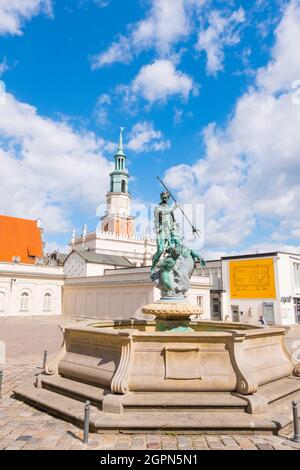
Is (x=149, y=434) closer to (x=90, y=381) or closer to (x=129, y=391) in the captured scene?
(x=129, y=391)

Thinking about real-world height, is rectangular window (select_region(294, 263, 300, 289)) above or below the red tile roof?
below

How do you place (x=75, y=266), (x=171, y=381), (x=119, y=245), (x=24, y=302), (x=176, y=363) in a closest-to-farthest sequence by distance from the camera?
1. (x=171, y=381)
2. (x=176, y=363)
3. (x=24, y=302)
4. (x=75, y=266)
5. (x=119, y=245)

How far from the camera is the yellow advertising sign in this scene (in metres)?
32.0

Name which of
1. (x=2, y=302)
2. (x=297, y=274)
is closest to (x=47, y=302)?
(x=2, y=302)

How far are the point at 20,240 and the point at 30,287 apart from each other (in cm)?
1032

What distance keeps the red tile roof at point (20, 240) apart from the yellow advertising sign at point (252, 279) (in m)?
28.1

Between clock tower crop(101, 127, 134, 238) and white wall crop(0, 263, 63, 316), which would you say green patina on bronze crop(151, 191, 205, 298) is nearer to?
white wall crop(0, 263, 63, 316)

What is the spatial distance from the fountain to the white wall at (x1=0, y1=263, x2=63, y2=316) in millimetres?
32977

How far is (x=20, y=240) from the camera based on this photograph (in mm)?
46281

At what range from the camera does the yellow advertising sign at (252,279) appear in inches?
1260

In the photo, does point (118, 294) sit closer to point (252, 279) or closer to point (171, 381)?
point (252, 279)

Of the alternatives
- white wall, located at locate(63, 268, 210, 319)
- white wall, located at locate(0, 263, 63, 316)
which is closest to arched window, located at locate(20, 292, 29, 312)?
white wall, located at locate(0, 263, 63, 316)

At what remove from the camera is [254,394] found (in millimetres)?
5656

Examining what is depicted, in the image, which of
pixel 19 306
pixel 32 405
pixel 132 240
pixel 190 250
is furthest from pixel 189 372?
pixel 132 240
